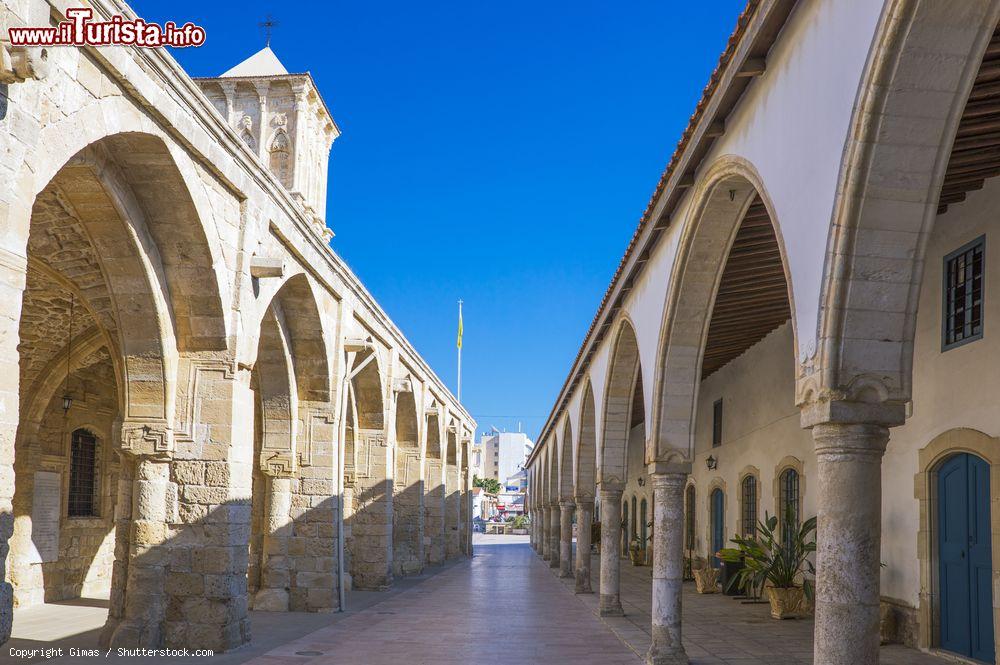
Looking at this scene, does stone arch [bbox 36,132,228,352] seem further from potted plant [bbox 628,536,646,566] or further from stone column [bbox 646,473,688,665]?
potted plant [bbox 628,536,646,566]

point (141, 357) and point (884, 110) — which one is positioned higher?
point (884, 110)

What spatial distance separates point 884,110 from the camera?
4.59 meters

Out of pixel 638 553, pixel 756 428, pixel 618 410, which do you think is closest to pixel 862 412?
pixel 618 410

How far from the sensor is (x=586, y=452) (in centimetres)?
1809

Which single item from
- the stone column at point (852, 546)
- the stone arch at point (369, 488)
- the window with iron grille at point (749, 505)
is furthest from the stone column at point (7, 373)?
the window with iron grille at point (749, 505)

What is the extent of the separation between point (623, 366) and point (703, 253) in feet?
17.1

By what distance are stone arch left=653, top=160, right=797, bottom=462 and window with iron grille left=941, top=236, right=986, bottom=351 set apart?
1.54 metres

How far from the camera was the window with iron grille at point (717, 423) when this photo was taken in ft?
61.8

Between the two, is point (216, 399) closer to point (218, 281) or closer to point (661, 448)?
point (218, 281)

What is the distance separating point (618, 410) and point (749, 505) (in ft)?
14.6

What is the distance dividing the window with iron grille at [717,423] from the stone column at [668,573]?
9576 millimetres

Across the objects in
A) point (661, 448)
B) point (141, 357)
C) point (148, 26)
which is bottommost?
point (661, 448)

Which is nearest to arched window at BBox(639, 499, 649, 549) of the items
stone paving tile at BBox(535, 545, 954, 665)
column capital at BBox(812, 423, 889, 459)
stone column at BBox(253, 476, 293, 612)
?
stone paving tile at BBox(535, 545, 954, 665)

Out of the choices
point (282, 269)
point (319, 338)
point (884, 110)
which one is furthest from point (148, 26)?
point (319, 338)
